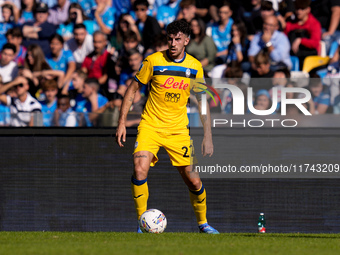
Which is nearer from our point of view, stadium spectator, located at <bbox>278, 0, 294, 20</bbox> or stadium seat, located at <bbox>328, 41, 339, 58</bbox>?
stadium seat, located at <bbox>328, 41, 339, 58</bbox>

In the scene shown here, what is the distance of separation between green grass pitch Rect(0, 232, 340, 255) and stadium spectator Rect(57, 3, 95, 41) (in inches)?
271

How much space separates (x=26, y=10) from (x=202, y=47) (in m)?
4.25

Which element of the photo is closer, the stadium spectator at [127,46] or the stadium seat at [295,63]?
the stadium seat at [295,63]

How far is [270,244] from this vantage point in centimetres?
646

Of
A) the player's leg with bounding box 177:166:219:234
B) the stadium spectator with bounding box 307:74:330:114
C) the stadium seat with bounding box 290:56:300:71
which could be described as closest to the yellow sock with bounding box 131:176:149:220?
the player's leg with bounding box 177:166:219:234

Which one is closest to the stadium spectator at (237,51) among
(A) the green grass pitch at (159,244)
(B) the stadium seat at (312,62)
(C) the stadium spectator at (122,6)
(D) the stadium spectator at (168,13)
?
(B) the stadium seat at (312,62)

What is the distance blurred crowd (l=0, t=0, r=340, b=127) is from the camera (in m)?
12.0

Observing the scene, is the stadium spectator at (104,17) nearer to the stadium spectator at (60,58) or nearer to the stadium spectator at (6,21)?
the stadium spectator at (60,58)

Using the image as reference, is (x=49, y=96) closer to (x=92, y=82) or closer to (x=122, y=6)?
(x=92, y=82)

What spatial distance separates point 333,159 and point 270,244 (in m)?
2.79

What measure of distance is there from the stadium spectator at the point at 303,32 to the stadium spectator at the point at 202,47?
1464 mm

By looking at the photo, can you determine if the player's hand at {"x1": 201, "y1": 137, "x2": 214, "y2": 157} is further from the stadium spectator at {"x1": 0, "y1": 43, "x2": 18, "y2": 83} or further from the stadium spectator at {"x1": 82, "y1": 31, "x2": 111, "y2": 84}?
the stadium spectator at {"x1": 0, "y1": 43, "x2": 18, "y2": 83}

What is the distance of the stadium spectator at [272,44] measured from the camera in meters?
12.0

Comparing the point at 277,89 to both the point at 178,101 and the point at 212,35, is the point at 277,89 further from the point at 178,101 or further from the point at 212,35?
the point at 212,35
